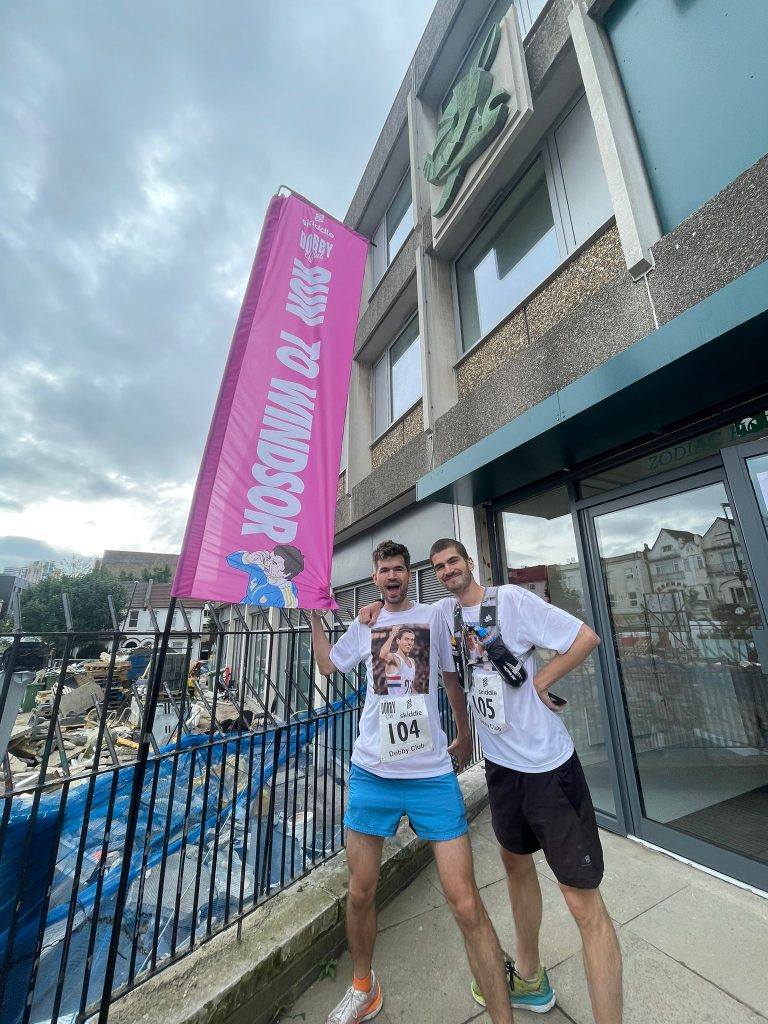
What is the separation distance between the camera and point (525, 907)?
6.50 ft

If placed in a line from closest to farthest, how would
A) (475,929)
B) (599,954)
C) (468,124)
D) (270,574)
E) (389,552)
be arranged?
(599,954), (475,929), (389,552), (270,574), (468,124)

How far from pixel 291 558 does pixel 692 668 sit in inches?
117

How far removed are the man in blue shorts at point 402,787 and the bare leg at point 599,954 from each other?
1.11ft

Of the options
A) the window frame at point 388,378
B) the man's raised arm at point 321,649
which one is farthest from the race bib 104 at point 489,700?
the window frame at point 388,378

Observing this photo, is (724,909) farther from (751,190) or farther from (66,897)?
(751,190)

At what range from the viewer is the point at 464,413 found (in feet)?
16.9

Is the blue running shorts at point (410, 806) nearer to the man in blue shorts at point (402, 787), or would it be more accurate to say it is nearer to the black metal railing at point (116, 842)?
the man in blue shorts at point (402, 787)

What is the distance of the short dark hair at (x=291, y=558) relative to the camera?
2.67 meters

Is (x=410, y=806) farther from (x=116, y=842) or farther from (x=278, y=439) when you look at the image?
(x=116, y=842)

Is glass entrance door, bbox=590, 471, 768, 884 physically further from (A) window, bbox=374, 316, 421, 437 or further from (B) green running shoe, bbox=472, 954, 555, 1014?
(A) window, bbox=374, 316, 421, 437

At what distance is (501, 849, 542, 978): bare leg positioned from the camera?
6.46 feet

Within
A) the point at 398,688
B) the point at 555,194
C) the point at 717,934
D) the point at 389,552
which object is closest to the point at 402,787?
the point at 398,688

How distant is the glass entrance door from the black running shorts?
5.69 ft

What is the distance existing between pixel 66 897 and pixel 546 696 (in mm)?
3297
